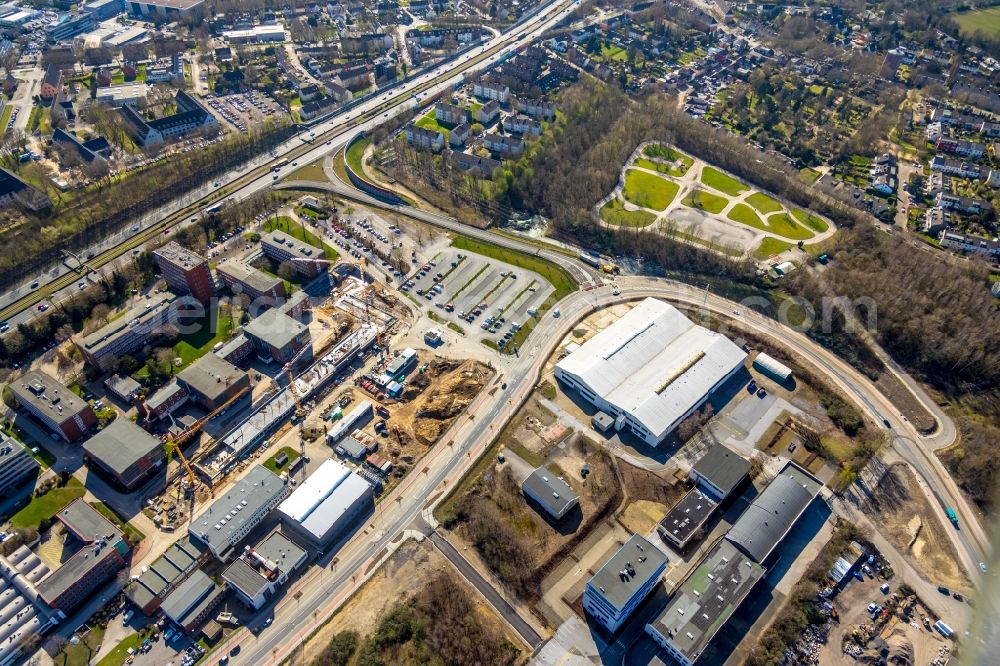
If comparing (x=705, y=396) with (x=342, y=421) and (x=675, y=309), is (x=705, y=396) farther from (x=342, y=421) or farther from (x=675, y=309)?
(x=342, y=421)

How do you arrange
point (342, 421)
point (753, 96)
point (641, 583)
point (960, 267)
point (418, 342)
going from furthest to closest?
point (753, 96) < point (960, 267) < point (418, 342) < point (342, 421) < point (641, 583)

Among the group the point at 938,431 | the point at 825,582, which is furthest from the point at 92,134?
the point at 938,431

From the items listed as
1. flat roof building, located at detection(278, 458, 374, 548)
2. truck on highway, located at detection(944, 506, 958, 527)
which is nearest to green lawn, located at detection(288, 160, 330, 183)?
flat roof building, located at detection(278, 458, 374, 548)

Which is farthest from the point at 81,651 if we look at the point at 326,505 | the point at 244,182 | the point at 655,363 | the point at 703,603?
the point at 244,182

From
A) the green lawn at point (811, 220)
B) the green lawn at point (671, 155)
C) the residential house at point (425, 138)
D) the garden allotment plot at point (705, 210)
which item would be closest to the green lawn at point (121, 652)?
the garden allotment plot at point (705, 210)

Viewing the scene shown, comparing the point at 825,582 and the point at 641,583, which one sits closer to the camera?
the point at 641,583

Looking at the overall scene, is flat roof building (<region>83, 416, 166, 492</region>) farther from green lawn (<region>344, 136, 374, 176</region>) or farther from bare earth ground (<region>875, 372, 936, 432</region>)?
bare earth ground (<region>875, 372, 936, 432</region>)

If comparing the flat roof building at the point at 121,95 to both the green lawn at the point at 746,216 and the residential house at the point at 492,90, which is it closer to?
the residential house at the point at 492,90

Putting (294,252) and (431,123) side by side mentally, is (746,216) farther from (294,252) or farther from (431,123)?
(294,252)
